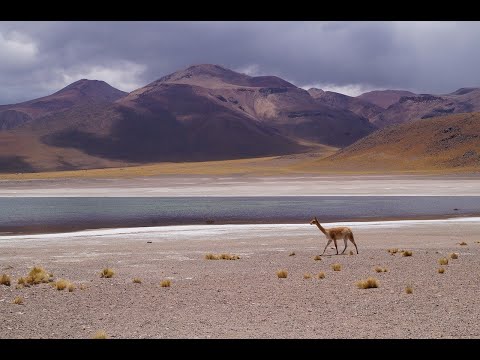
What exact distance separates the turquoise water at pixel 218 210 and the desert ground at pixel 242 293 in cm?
973

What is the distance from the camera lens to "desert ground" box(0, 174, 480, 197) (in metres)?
51.2

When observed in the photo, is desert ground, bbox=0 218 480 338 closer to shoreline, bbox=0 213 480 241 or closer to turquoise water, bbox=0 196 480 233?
shoreline, bbox=0 213 480 241

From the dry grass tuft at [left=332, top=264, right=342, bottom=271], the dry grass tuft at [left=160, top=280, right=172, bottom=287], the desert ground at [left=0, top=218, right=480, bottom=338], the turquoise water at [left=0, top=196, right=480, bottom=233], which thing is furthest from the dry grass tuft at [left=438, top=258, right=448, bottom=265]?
the turquoise water at [left=0, top=196, right=480, bottom=233]

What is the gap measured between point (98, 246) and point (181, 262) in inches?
203

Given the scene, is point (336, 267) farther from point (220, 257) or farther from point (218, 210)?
point (218, 210)

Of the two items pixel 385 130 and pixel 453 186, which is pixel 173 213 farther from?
pixel 385 130

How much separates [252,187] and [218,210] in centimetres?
2240

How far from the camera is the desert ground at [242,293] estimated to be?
7.65 metres

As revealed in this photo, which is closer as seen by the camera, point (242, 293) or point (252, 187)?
point (242, 293)

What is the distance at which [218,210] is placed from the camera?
35875mm

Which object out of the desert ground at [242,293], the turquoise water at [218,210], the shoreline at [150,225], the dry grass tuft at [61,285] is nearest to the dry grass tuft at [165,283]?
the desert ground at [242,293]

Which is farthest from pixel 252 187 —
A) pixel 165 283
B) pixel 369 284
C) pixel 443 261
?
pixel 369 284

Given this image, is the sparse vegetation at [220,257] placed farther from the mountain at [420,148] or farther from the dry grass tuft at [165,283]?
the mountain at [420,148]
